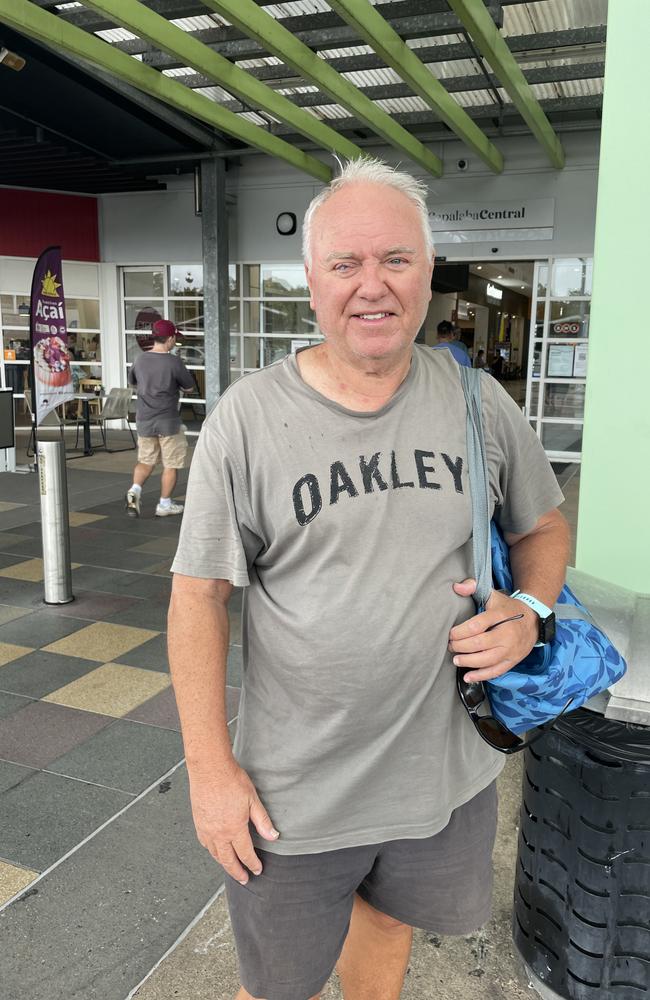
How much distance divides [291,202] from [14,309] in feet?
18.7

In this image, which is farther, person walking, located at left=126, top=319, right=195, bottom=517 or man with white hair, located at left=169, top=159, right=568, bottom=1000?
person walking, located at left=126, top=319, right=195, bottom=517

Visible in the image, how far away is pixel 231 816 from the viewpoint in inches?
54.8

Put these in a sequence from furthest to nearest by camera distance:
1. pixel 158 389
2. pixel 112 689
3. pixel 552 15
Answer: pixel 552 15, pixel 158 389, pixel 112 689

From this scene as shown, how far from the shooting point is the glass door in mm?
12477

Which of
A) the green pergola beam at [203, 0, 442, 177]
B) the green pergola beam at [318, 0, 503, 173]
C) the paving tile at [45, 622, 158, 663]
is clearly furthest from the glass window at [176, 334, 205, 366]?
the paving tile at [45, 622, 158, 663]

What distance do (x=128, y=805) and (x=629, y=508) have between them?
85.5 inches

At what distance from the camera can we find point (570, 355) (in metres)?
12.7

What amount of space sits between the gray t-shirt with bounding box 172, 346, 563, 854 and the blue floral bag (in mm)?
31

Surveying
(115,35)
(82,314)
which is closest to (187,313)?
(82,314)

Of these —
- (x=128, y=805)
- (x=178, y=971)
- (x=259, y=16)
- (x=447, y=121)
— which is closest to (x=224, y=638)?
(x=178, y=971)

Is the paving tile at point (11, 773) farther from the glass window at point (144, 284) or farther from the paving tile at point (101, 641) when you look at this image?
the glass window at point (144, 284)

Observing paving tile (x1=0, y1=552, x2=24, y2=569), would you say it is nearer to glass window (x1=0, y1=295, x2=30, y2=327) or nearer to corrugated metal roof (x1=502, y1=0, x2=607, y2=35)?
corrugated metal roof (x1=502, y1=0, x2=607, y2=35)

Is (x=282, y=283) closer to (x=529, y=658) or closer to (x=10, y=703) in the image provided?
(x=10, y=703)

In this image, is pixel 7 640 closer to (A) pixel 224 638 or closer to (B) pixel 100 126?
(A) pixel 224 638
